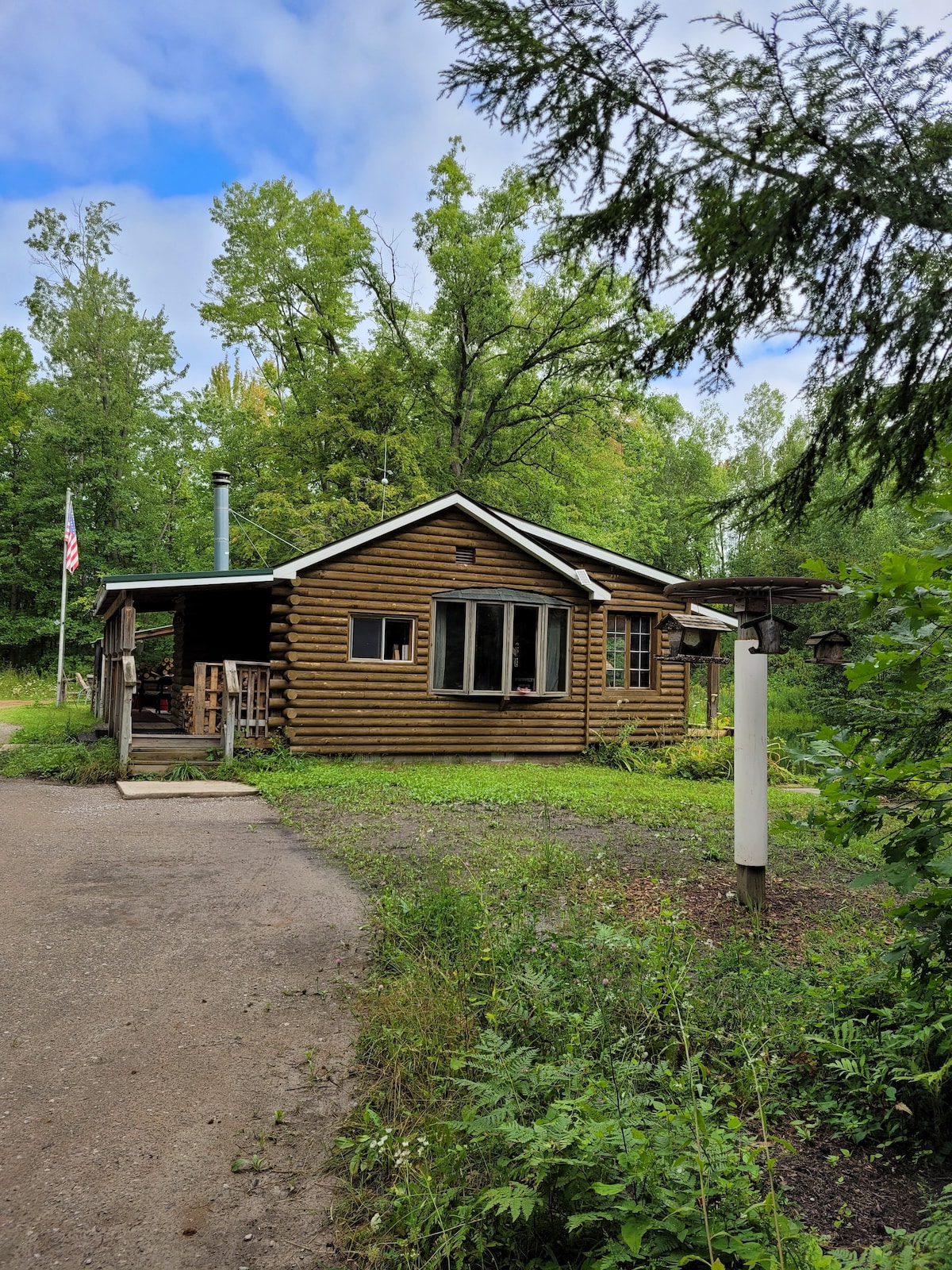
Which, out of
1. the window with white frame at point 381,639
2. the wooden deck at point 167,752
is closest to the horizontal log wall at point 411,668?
the window with white frame at point 381,639

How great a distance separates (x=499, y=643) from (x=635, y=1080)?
464 inches

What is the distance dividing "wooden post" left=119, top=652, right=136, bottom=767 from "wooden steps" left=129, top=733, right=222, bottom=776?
146 mm

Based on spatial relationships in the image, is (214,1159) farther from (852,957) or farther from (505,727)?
(505,727)

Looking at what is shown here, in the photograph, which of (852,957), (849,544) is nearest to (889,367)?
(852,957)

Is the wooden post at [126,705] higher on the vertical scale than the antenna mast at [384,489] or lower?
lower

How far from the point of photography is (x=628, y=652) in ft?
54.4

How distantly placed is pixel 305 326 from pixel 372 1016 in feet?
92.8

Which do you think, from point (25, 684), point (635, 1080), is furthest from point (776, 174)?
point (25, 684)

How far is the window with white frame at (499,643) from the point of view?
14312 mm

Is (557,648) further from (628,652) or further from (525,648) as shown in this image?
(628,652)

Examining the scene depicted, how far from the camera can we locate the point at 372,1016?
384 cm

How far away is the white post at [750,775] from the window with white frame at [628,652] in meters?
10.6

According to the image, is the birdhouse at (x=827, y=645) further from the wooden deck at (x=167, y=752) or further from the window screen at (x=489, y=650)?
the wooden deck at (x=167, y=752)

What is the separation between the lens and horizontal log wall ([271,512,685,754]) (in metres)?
13.4
